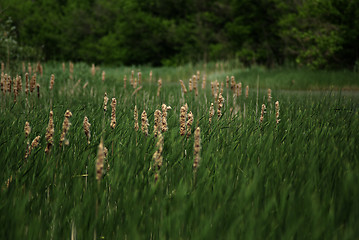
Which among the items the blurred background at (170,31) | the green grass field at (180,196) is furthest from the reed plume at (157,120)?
the blurred background at (170,31)

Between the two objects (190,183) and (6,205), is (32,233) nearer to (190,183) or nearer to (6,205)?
(6,205)

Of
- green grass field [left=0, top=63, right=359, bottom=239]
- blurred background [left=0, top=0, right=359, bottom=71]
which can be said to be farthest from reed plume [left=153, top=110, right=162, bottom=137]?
blurred background [left=0, top=0, right=359, bottom=71]

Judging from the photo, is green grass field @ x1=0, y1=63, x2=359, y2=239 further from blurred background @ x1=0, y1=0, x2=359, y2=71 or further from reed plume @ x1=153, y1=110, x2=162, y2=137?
blurred background @ x1=0, y1=0, x2=359, y2=71

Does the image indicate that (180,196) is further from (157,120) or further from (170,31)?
(170,31)

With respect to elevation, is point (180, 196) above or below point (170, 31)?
below

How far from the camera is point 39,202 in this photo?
1912mm

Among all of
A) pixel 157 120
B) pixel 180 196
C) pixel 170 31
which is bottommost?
pixel 180 196

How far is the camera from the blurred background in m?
21.5

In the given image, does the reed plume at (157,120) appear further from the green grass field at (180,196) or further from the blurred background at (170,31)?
the blurred background at (170,31)

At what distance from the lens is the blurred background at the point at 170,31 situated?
21469mm

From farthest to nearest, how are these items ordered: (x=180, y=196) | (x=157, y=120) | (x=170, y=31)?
(x=170, y=31)
(x=157, y=120)
(x=180, y=196)

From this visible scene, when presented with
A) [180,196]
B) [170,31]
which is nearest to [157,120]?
[180,196]

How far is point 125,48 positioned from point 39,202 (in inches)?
1107

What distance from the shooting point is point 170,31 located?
26.5 m
